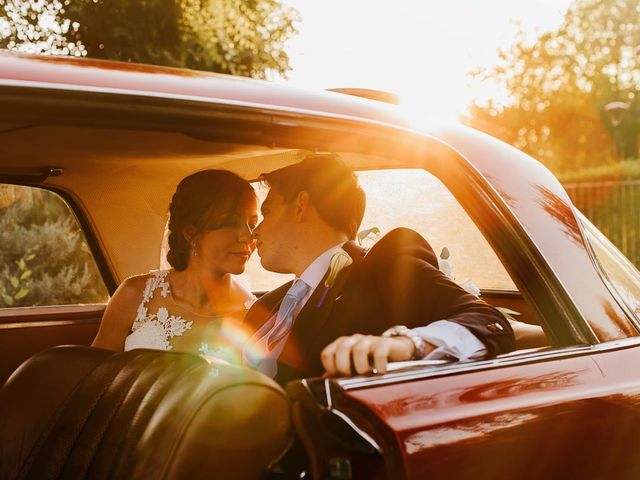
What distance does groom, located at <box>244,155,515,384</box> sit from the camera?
74.1 inches

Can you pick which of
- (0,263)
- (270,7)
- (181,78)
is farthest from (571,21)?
(181,78)

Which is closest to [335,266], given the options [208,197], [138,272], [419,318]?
[419,318]

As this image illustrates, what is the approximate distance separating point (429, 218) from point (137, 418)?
1.88 meters

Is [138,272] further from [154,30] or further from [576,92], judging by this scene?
[576,92]

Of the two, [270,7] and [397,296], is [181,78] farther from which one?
[270,7]

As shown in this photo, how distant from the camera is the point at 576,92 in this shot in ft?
152

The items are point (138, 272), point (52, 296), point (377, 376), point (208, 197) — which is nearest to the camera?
point (377, 376)

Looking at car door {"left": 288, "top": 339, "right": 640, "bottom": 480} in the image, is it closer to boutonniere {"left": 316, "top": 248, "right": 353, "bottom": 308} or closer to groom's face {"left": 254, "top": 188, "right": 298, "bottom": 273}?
boutonniere {"left": 316, "top": 248, "right": 353, "bottom": 308}

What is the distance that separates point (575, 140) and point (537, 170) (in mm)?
48669

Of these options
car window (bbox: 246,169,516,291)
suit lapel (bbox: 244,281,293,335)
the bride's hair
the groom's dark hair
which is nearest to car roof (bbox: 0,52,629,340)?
the groom's dark hair

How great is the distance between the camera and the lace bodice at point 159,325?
365 cm

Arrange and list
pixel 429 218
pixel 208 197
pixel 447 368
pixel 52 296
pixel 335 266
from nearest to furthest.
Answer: pixel 447 368, pixel 335 266, pixel 429 218, pixel 208 197, pixel 52 296

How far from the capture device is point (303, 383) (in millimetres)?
1601

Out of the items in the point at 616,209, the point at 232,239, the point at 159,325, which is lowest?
the point at 616,209
